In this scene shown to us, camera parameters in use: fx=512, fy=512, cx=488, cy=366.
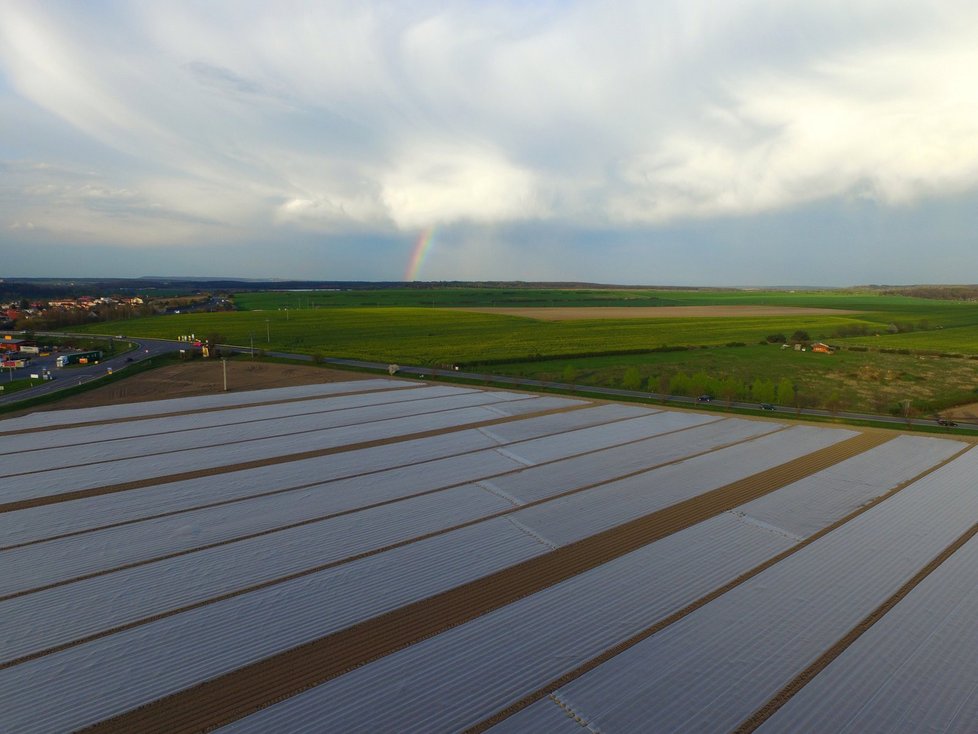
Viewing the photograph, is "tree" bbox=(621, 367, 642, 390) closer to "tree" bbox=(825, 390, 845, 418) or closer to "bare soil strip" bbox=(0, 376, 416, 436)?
"tree" bbox=(825, 390, 845, 418)

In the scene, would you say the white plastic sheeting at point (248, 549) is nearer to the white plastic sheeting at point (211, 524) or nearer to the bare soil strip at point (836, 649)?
the white plastic sheeting at point (211, 524)

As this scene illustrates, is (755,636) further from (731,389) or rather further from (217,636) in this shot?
(731,389)

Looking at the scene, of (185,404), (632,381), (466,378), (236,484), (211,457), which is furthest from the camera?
(466,378)

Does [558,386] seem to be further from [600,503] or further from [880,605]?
[880,605]

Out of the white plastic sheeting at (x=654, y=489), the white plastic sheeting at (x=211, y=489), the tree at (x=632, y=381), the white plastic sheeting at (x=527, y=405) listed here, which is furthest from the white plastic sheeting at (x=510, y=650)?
the tree at (x=632, y=381)

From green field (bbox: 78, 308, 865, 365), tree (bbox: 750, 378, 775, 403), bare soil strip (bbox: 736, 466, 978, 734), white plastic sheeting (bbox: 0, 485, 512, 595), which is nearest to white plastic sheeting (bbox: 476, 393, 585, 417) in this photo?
tree (bbox: 750, 378, 775, 403)

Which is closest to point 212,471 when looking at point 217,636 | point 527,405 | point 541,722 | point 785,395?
point 217,636
